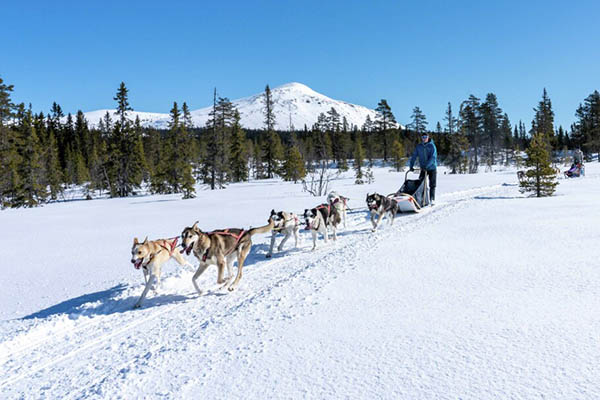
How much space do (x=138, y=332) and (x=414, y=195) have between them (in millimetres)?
10063

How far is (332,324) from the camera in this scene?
143 inches

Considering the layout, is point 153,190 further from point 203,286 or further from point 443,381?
point 443,381

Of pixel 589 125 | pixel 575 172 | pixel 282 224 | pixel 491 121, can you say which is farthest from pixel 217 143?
pixel 589 125

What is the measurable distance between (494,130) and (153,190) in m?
51.1

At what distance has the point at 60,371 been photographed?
136 inches

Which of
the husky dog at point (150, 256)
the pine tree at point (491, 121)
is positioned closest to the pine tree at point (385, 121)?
the pine tree at point (491, 121)

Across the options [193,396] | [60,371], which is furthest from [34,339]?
[193,396]

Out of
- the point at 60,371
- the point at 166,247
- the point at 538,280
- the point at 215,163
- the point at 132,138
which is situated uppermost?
the point at 132,138

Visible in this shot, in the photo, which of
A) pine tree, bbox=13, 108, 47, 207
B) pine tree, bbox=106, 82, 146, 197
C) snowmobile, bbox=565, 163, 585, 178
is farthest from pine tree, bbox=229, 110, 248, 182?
snowmobile, bbox=565, 163, 585, 178

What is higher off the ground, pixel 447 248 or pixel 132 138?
pixel 132 138

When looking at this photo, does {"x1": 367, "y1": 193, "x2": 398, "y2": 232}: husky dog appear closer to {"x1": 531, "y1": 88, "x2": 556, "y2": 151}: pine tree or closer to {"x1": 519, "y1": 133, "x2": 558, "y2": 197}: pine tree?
{"x1": 519, "y1": 133, "x2": 558, "y2": 197}: pine tree

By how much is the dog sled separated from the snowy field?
12.7 ft

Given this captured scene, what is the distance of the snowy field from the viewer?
8.47 ft

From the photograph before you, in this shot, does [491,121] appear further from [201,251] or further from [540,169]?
[201,251]
